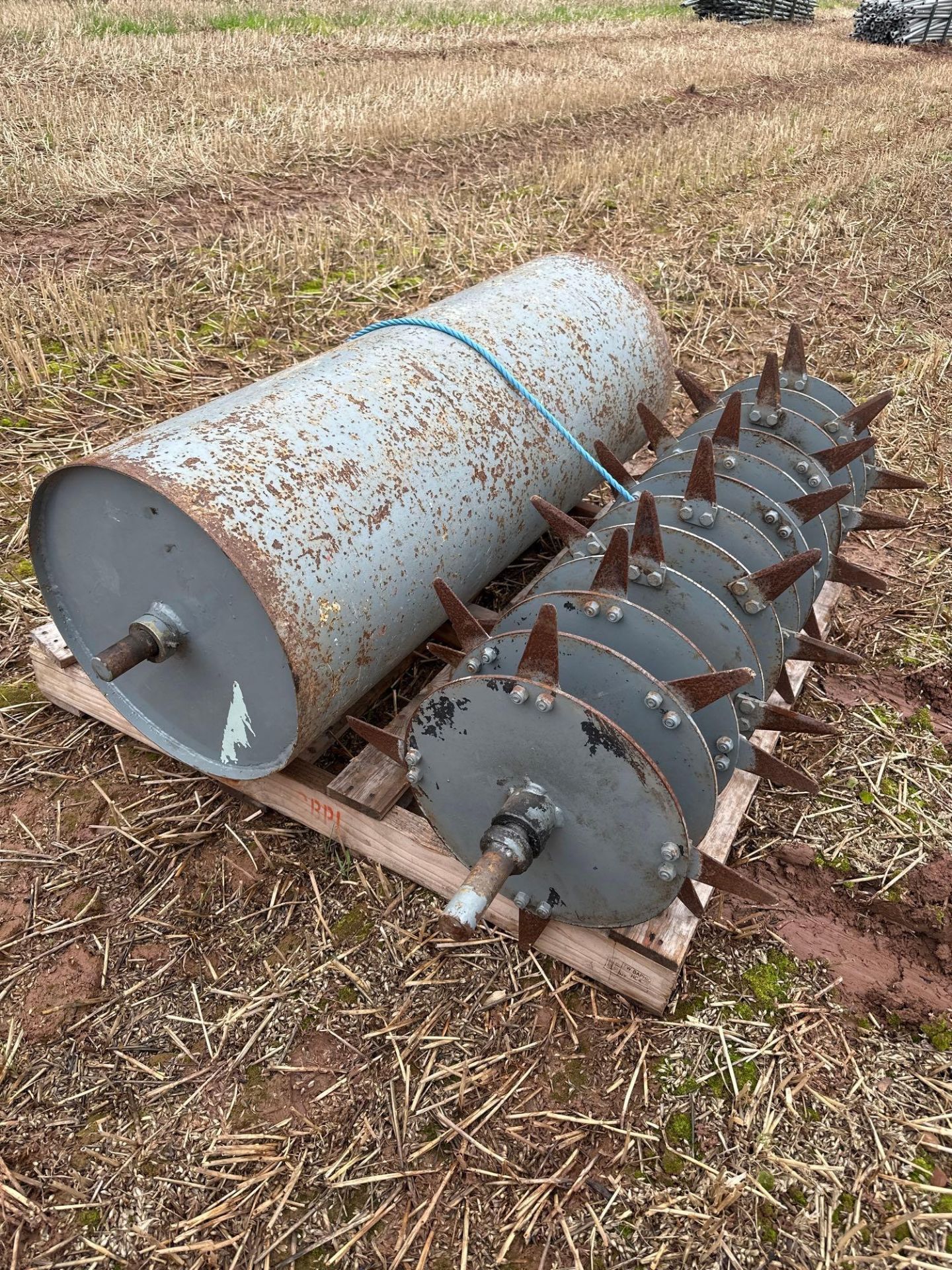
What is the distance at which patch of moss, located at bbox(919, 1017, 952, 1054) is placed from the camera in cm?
219

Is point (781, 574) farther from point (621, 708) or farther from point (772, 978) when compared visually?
point (772, 978)

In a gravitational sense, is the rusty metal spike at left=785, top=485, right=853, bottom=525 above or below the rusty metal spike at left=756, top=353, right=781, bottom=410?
below

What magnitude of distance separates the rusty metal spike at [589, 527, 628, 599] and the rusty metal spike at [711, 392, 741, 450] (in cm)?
90

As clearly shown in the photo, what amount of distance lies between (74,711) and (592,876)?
6.45 feet

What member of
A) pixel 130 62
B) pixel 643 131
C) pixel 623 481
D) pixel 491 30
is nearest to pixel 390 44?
pixel 491 30

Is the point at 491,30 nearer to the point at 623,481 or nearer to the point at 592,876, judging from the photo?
the point at 623,481

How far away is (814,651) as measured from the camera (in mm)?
2566

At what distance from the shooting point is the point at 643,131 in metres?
10.5

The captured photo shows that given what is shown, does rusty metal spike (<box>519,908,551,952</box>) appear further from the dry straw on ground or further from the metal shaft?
the metal shaft

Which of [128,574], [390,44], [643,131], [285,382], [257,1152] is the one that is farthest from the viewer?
[390,44]

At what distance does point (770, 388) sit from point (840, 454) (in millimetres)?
379

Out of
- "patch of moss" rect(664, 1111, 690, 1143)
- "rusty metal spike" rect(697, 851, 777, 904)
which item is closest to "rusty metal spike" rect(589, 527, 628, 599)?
"rusty metal spike" rect(697, 851, 777, 904)

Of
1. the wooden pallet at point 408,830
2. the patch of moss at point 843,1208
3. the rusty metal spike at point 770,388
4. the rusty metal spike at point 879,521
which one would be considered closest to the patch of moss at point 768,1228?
the patch of moss at point 843,1208

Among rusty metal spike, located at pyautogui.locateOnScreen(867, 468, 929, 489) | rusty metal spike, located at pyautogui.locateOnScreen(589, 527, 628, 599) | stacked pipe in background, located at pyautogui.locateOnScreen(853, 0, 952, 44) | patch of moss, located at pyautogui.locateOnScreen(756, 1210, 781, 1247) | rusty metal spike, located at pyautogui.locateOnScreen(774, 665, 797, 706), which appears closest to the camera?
patch of moss, located at pyautogui.locateOnScreen(756, 1210, 781, 1247)
